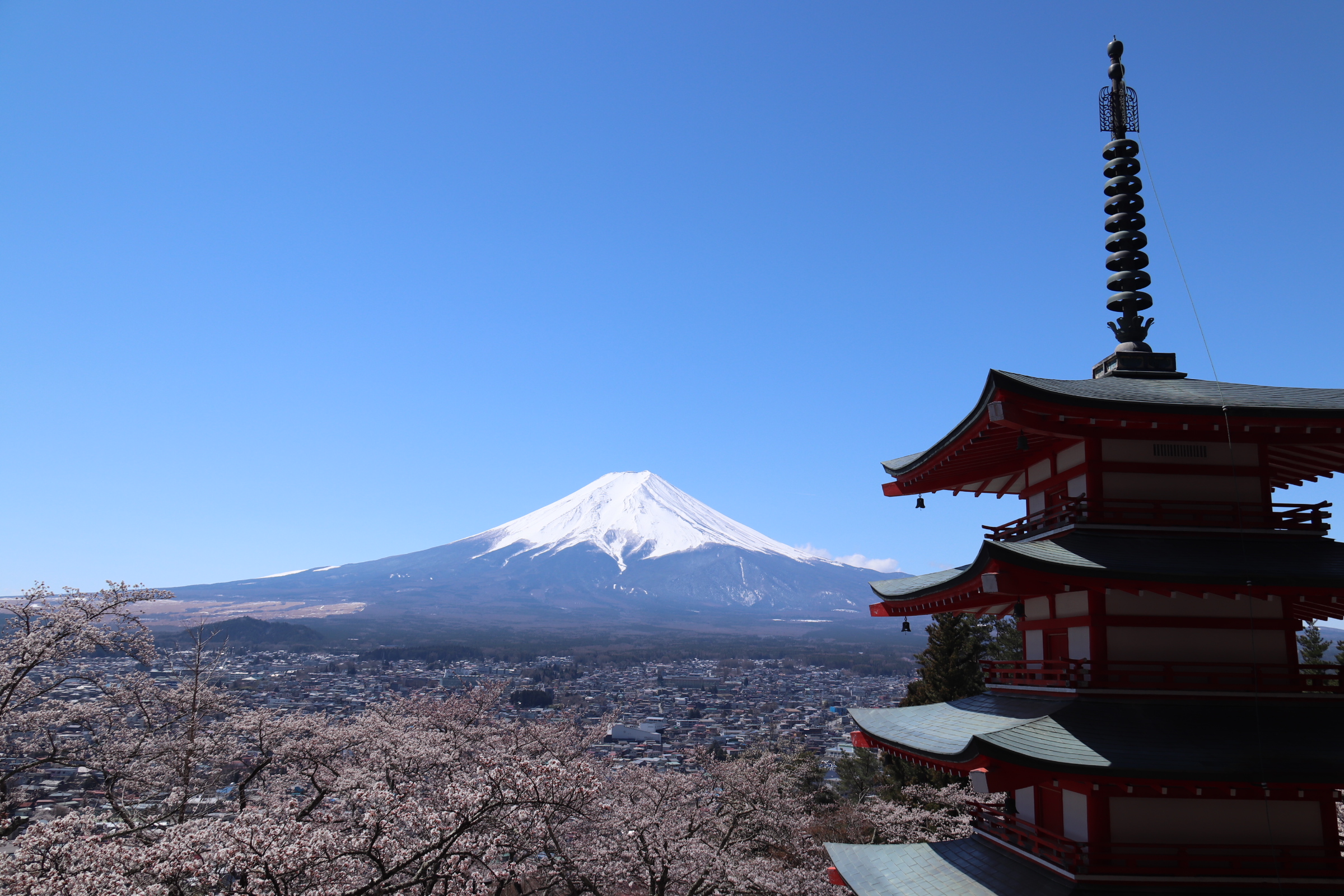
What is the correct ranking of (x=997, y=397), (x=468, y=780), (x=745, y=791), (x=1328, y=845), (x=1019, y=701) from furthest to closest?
(x=745, y=791)
(x=468, y=780)
(x=1019, y=701)
(x=997, y=397)
(x=1328, y=845)

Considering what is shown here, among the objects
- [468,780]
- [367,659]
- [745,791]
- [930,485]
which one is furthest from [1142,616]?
[367,659]

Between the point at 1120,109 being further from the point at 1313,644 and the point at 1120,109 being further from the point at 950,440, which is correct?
the point at 1313,644

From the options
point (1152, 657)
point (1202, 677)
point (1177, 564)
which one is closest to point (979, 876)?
point (1152, 657)

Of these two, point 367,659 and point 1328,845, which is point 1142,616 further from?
point 367,659

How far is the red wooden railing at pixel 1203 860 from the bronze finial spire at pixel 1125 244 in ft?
14.9

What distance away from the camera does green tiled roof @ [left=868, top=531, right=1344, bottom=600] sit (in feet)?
21.3

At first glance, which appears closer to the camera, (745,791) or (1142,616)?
(1142,616)

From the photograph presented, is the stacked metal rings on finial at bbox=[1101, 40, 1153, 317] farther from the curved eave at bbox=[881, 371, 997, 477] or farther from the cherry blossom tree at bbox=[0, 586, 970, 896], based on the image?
the cherry blossom tree at bbox=[0, 586, 970, 896]

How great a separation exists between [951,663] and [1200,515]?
21419 mm

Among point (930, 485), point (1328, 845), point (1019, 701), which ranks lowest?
point (1328, 845)

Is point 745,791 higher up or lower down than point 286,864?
lower down

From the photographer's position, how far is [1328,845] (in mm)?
6668

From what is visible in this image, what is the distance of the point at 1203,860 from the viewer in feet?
21.5

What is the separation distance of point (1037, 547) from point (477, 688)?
23280 millimetres
